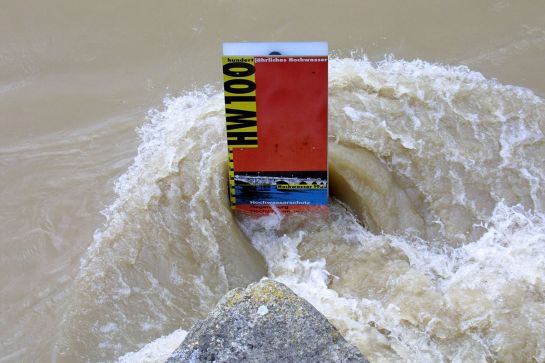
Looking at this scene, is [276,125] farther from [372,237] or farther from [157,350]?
[157,350]

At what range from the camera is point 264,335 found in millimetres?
2025

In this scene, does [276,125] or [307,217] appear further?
[307,217]

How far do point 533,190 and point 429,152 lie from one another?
0.66m

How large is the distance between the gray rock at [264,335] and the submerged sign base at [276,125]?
133 cm

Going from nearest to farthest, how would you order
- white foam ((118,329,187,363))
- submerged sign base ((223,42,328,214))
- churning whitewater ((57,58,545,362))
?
1. white foam ((118,329,187,363))
2. churning whitewater ((57,58,545,362))
3. submerged sign base ((223,42,328,214))

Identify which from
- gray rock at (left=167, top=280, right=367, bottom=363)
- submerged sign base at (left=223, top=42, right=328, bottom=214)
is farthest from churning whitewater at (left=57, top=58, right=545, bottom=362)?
gray rock at (left=167, top=280, right=367, bottom=363)

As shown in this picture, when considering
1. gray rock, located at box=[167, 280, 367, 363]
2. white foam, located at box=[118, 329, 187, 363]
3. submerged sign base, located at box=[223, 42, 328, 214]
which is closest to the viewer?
gray rock, located at box=[167, 280, 367, 363]

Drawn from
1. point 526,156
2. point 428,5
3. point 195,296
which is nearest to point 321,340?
point 195,296

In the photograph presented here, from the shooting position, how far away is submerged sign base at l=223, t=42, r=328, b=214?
312cm

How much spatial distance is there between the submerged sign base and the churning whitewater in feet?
0.46

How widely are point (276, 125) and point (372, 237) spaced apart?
2.80 ft

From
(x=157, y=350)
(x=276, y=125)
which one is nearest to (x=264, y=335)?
(x=157, y=350)

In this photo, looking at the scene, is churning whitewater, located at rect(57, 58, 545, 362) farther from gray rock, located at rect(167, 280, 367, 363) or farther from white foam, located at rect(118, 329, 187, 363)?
gray rock, located at rect(167, 280, 367, 363)

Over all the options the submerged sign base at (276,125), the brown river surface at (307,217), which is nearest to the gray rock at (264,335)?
the brown river surface at (307,217)
